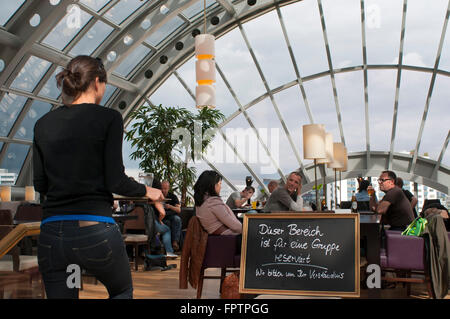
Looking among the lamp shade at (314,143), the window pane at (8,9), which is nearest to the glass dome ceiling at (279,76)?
the window pane at (8,9)

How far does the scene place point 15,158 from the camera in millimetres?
10500

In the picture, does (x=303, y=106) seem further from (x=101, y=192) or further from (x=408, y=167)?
(x=101, y=192)

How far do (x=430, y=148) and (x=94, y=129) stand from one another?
37.9 feet

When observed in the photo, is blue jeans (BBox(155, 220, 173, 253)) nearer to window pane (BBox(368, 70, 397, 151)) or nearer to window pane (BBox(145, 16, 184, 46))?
window pane (BBox(145, 16, 184, 46))

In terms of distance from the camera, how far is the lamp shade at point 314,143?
Result: 4.56 m

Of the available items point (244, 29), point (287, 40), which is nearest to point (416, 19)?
point (287, 40)

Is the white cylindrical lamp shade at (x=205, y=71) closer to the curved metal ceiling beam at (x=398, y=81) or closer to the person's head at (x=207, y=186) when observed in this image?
the person's head at (x=207, y=186)

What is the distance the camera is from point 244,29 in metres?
11.9

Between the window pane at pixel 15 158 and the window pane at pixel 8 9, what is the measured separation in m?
2.96

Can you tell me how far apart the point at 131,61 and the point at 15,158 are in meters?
3.84

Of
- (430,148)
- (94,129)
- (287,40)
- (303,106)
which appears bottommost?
(94,129)

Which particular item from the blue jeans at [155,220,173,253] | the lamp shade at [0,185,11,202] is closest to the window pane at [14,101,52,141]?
the lamp shade at [0,185,11,202]

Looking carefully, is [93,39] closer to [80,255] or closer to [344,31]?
[344,31]
